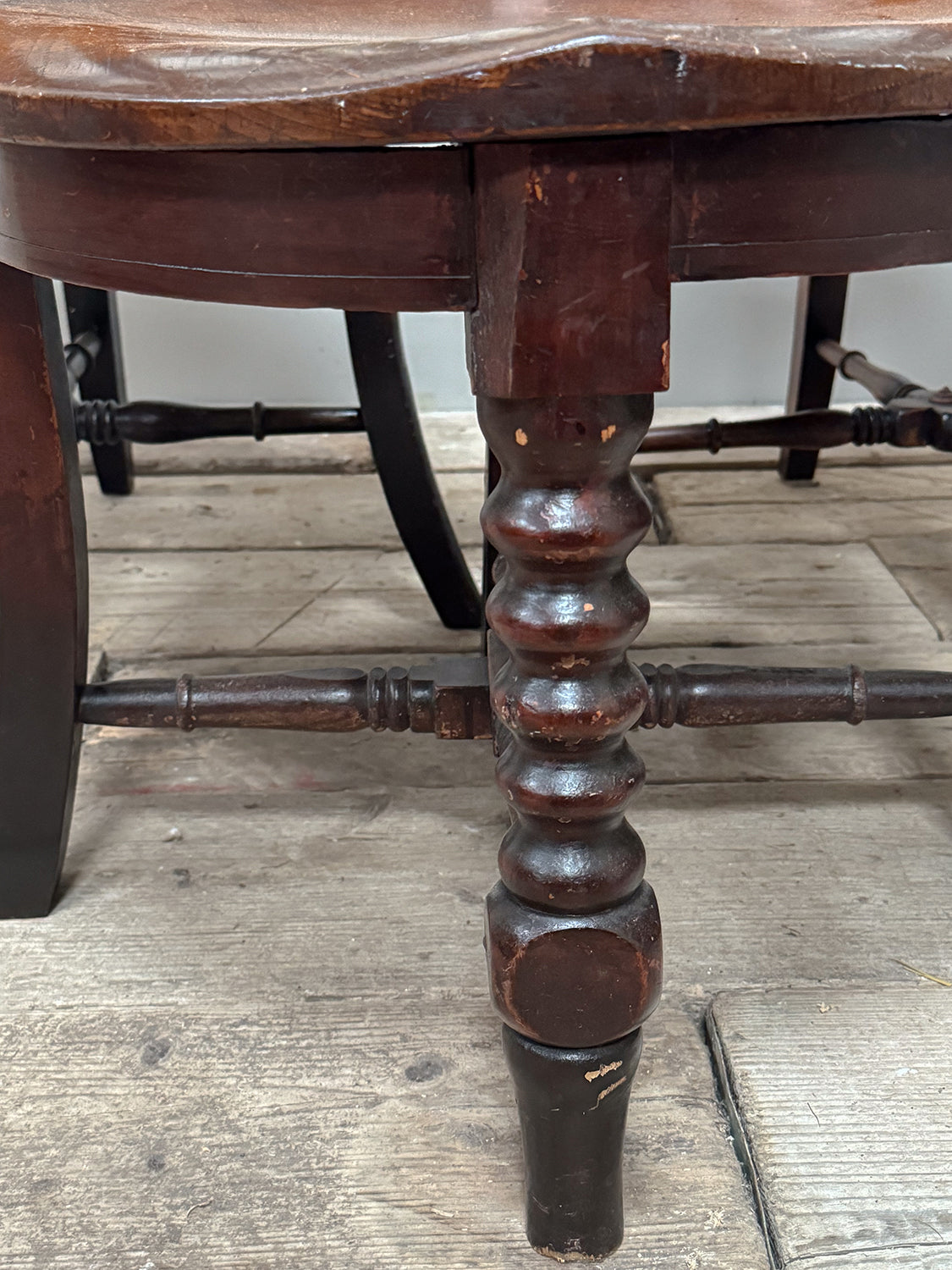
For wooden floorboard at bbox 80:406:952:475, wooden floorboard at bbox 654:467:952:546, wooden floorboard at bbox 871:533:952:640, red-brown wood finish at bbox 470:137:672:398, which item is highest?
red-brown wood finish at bbox 470:137:672:398

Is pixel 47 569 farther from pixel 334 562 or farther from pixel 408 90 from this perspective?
pixel 334 562

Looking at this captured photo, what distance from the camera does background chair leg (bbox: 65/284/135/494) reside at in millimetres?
1557

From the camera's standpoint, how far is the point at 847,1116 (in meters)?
0.75

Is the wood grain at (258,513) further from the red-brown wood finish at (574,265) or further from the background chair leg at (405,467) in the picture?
the red-brown wood finish at (574,265)

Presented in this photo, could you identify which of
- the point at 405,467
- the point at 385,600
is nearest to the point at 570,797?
the point at 405,467

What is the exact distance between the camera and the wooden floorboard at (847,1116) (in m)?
0.67

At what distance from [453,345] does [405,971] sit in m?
1.46

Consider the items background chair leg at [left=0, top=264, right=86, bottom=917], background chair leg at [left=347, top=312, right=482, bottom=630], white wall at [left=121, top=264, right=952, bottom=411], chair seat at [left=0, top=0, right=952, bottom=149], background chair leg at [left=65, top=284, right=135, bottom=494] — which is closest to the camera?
chair seat at [left=0, top=0, right=952, bottom=149]

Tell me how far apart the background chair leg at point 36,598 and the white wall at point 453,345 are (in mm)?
1333

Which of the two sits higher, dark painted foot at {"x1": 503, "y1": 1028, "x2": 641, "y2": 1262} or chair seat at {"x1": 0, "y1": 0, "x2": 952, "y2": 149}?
chair seat at {"x1": 0, "y1": 0, "x2": 952, "y2": 149}

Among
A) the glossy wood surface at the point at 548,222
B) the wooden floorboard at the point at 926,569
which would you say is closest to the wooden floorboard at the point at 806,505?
the wooden floorboard at the point at 926,569

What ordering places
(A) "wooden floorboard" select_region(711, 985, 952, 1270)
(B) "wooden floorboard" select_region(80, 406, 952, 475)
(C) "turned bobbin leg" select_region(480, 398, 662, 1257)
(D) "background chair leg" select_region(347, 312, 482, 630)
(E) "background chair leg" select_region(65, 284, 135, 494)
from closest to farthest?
(C) "turned bobbin leg" select_region(480, 398, 662, 1257), (A) "wooden floorboard" select_region(711, 985, 952, 1270), (D) "background chair leg" select_region(347, 312, 482, 630), (E) "background chair leg" select_region(65, 284, 135, 494), (B) "wooden floorboard" select_region(80, 406, 952, 475)

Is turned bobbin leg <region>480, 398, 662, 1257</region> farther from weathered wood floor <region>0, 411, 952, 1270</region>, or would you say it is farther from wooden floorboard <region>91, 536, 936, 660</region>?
wooden floorboard <region>91, 536, 936, 660</region>

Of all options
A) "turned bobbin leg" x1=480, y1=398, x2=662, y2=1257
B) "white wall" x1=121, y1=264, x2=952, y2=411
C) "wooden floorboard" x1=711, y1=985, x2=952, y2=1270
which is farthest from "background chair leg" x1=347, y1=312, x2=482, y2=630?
"white wall" x1=121, y1=264, x2=952, y2=411
